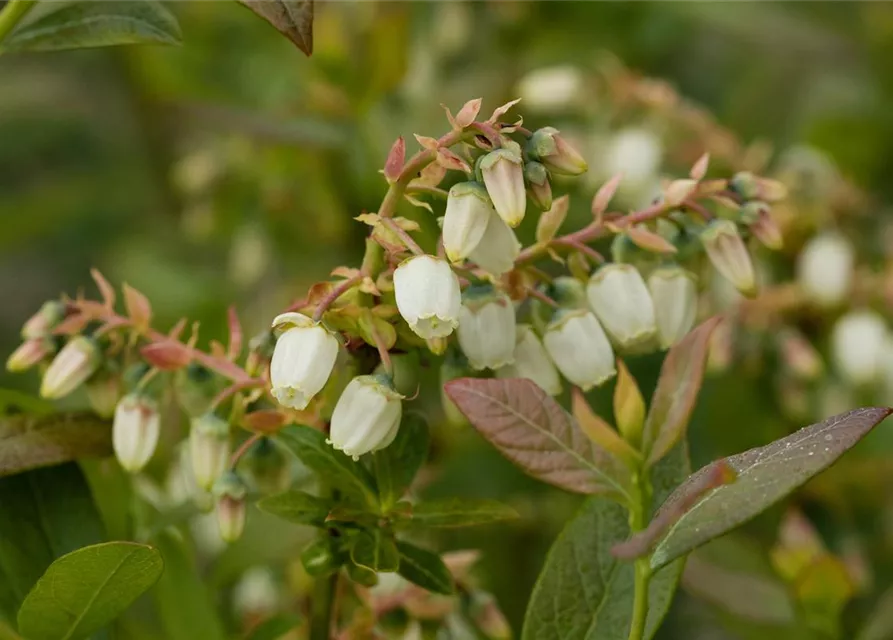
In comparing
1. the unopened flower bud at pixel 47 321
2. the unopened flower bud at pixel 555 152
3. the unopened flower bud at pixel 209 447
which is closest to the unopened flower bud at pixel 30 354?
the unopened flower bud at pixel 47 321

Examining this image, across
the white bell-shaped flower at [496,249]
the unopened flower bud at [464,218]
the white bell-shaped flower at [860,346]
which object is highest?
the unopened flower bud at [464,218]

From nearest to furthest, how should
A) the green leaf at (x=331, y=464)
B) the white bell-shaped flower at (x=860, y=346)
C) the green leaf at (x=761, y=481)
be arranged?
the green leaf at (x=761, y=481) → the green leaf at (x=331, y=464) → the white bell-shaped flower at (x=860, y=346)

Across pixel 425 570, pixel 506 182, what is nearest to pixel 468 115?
pixel 506 182

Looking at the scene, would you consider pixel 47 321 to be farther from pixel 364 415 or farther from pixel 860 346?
pixel 860 346

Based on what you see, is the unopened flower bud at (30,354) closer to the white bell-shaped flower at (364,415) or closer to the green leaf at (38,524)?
the green leaf at (38,524)

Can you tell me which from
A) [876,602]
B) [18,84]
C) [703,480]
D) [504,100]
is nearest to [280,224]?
[504,100]
